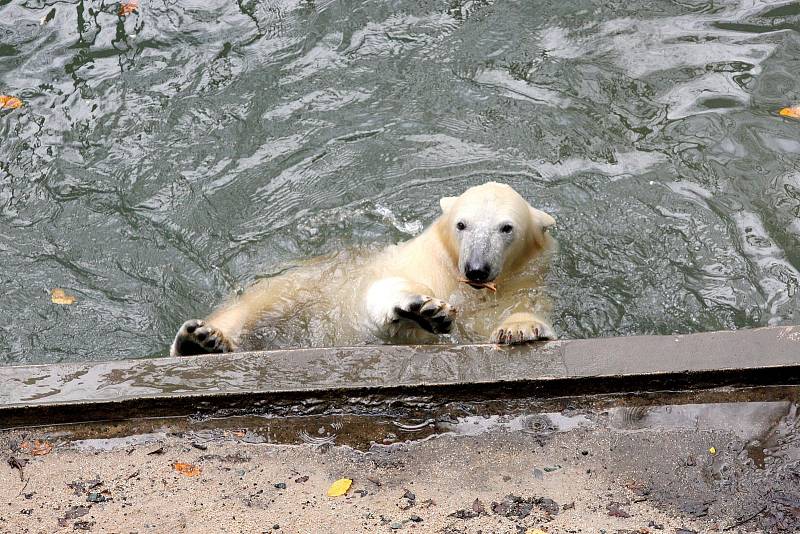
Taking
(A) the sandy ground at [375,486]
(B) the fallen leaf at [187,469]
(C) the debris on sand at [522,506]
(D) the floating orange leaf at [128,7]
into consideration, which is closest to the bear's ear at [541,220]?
(A) the sandy ground at [375,486]

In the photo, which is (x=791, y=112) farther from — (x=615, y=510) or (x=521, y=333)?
(x=615, y=510)

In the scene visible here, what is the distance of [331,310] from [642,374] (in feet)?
5.95

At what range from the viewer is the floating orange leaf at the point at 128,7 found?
325 inches

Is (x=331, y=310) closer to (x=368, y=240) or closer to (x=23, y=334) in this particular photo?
(x=368, y=240)

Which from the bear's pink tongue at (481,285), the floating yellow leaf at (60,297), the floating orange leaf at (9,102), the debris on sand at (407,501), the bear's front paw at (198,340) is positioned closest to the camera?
the debris on sand at (407,501)

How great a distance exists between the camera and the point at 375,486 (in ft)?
11.7

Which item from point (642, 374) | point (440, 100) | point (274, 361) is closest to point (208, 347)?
point (274, 361)

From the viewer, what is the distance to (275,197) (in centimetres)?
653

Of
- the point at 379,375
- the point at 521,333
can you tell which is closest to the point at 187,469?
the point at 379,375

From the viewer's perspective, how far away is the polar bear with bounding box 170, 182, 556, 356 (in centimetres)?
456

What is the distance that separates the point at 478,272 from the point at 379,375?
90 centimetres

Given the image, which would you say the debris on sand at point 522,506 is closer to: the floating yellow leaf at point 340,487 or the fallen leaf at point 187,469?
the floating yellow leaf at point 340,487

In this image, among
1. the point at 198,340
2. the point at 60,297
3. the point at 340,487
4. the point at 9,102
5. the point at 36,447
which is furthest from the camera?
the point at 9,102

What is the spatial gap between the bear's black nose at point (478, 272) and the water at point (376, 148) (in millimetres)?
888
